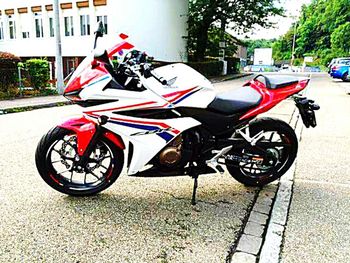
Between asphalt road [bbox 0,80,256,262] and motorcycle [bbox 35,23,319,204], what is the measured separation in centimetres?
24

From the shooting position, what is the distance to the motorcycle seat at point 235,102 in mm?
3363

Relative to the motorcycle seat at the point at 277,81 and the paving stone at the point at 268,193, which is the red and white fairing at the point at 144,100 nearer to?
the motorcycle seat at the point at 277,81

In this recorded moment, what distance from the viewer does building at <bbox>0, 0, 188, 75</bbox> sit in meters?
21.6

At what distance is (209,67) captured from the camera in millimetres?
27344

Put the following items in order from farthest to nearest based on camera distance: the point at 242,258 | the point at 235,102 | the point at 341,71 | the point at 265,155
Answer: the point at 341,71 < the point at 265,155 < the point at 235,102 < the point at 242,258

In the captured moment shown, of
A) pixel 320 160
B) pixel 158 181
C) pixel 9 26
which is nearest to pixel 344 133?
Result: pixel 320 160

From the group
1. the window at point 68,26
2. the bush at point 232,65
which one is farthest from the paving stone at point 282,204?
the bush at point 232,65

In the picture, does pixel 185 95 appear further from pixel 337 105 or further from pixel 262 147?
pixel 337 105

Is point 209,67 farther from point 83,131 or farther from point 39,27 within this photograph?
point 83,131

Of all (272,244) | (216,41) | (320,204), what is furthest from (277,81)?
(216,41)

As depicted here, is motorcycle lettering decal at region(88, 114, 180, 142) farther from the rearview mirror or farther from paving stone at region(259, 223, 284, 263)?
paving stone at region(259, 223, 284, 263)

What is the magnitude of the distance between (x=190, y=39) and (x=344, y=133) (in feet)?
73.2

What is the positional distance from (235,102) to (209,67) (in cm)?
2440

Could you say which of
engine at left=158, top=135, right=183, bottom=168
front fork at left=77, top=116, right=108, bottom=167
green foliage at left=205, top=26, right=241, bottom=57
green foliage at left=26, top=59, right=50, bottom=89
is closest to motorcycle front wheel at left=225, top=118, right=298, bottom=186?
engine at left=158, top=135, right=183, bottom=168
